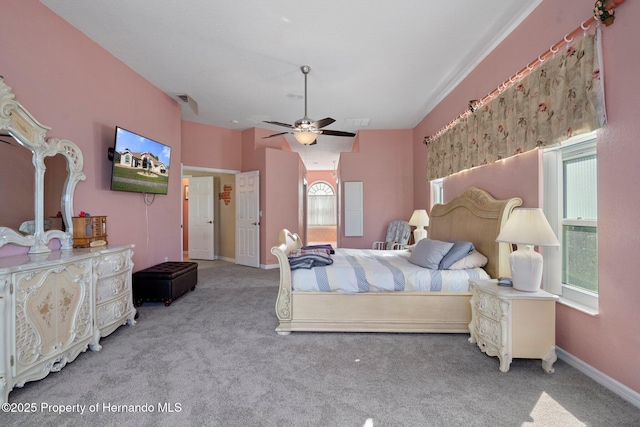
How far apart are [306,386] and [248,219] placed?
15.7 ft

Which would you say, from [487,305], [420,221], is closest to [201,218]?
[420,221]

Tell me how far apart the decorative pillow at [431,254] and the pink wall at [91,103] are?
364 centimetres

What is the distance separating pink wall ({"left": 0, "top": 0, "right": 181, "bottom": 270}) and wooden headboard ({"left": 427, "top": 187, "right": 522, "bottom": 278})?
4236mm

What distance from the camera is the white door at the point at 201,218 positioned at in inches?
275

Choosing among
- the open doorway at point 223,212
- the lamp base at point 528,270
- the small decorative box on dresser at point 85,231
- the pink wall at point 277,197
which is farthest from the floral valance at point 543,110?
the open doorway at point 223,212

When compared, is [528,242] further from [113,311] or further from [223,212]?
[223,212]

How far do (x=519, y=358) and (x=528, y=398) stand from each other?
493 mm

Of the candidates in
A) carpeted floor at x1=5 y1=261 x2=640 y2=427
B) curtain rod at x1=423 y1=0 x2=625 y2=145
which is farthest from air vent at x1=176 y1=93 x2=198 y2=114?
curtain rod at x1=423 y1=0 x2=625 y2=145

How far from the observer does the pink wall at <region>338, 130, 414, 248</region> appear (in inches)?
239

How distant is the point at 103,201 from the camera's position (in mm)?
3283

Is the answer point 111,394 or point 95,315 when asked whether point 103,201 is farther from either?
point 111,394

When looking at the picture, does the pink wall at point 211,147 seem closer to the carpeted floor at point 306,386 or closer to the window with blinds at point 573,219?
the carpeted floor at point 306,386

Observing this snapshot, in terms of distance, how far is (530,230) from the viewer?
2.05 metres

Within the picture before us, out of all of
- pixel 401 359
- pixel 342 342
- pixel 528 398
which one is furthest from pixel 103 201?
pixel 528 398
